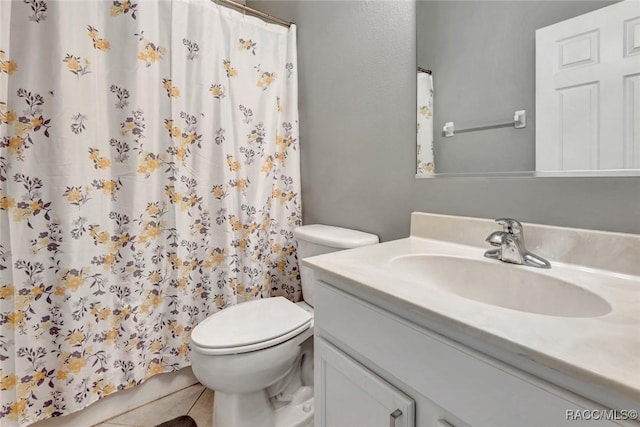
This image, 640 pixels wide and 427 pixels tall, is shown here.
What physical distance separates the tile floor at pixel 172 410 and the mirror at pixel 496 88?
4.71 feet

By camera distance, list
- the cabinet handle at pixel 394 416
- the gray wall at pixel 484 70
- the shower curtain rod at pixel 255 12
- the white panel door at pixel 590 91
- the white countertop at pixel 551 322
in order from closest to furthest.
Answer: the white countertop at pixel 551 322 → the cabinet handle at pixel 394 416 → the white panel door at pixel 590 91 → the gray wall at pixel 484 70 → the shower curtain rod at pixel 255 12

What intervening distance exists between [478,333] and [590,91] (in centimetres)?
72

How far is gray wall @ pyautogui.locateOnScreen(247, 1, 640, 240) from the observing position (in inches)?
29.7

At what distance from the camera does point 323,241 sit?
1.24 m

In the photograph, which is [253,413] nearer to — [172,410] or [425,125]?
[172,410]

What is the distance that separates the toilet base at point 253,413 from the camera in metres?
1.09

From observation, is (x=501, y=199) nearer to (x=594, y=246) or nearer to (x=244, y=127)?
(x=594, y=246)

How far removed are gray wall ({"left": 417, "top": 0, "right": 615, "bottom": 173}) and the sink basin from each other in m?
0.32

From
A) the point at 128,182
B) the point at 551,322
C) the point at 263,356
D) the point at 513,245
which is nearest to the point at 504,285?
the point at 513,245

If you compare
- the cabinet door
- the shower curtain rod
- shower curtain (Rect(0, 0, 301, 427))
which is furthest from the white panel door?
the shower curtain rod

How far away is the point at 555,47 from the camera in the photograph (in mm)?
801

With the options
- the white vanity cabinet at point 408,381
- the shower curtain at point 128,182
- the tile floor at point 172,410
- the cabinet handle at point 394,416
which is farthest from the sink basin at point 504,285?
the tile floor at point 172,410

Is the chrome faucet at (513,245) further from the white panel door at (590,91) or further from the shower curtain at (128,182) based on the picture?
the shower curtain at (128,182)

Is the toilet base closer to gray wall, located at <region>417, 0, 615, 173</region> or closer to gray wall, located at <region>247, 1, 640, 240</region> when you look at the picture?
gray wall, located at <region>247, 1, 640, 240</region>
